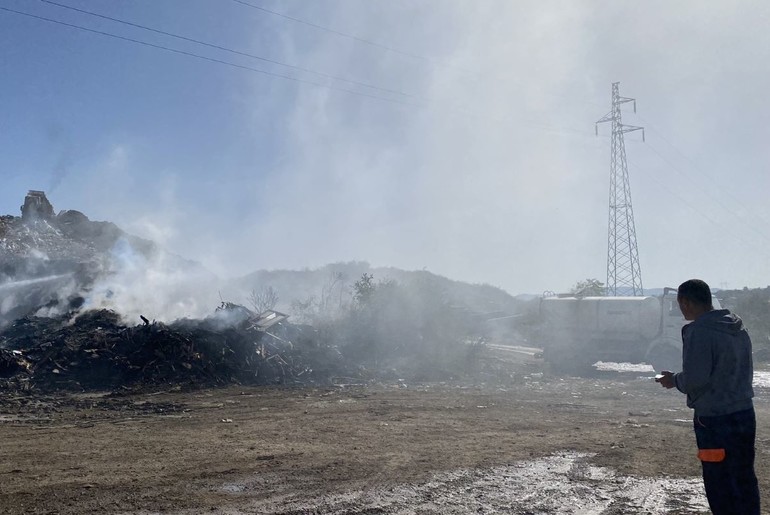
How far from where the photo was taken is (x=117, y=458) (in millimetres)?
7352

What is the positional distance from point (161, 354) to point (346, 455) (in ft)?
32.2

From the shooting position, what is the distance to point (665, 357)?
62.3 ft

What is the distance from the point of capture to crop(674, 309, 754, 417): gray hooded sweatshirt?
4.08 meters

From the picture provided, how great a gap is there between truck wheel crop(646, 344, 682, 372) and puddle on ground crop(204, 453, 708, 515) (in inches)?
535

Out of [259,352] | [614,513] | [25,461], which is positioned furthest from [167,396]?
[614,513]

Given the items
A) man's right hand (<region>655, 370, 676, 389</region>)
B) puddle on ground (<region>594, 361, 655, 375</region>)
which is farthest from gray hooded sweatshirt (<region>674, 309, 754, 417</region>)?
puddle on ground (<region>594, 361, 655, 375</region>)

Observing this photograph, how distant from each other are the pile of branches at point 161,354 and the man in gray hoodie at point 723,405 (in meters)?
13.0

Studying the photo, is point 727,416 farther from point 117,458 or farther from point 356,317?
point 356,317

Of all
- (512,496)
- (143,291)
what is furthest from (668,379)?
(143,291)

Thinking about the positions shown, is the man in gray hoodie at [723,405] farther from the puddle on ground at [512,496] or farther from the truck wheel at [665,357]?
the truck wheel at [665,357]

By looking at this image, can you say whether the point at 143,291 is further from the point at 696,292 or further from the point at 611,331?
the point at 696,292

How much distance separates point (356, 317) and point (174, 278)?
1102 centimetres

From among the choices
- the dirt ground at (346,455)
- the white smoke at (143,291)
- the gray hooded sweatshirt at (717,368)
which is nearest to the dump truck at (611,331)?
the dirt ground at (346,455)

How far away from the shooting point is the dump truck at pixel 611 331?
1916 centimetres
